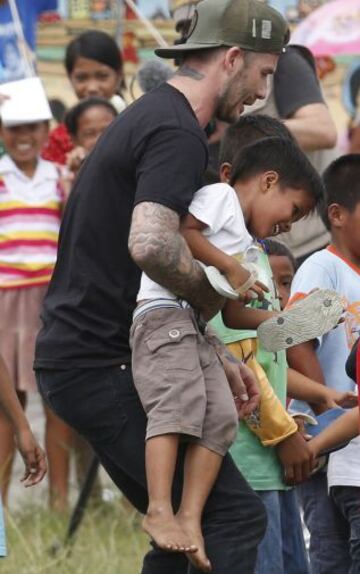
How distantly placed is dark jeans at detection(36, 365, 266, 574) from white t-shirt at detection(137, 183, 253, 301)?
0.24m

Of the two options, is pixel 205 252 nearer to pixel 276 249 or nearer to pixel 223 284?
pixel 223 284

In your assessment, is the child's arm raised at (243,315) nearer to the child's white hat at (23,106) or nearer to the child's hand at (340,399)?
the child's hand at (340,399)

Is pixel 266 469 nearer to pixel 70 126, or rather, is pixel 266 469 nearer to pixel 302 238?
pixel 302 238

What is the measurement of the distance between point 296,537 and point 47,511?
2474 millimetres

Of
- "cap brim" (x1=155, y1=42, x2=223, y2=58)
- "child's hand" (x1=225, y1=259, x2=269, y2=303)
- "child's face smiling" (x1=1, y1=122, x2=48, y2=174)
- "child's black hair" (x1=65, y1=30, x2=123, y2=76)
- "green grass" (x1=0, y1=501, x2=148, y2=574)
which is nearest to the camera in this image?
"child's hand" (x1=225, y1=259, x2=269, y2=303)

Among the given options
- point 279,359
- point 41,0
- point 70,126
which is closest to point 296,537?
point 279,359

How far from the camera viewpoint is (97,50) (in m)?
8.13

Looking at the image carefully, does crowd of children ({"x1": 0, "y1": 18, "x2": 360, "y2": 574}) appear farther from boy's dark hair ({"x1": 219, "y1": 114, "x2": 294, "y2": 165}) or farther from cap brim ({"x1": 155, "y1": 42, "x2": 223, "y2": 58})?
cap brim ({"x1": 155, "y1": 42, "x2": 223, "y2": 58})

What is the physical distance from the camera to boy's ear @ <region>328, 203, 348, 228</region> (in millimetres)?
5422

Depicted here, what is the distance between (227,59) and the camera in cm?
463

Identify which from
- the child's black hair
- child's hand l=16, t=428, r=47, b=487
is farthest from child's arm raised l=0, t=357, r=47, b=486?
the child's black hair

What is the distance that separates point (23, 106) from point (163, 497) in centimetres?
375

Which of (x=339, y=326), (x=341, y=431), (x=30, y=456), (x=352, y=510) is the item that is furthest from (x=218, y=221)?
(x=352, y=510)

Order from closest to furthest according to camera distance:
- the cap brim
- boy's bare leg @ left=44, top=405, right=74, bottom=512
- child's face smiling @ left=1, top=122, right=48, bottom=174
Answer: the cap brim → boy's bare leg @ left=44, top=405, right=74, bottom=512 → child's face smiling @ left=1, top=122, right=48, bottom=174
